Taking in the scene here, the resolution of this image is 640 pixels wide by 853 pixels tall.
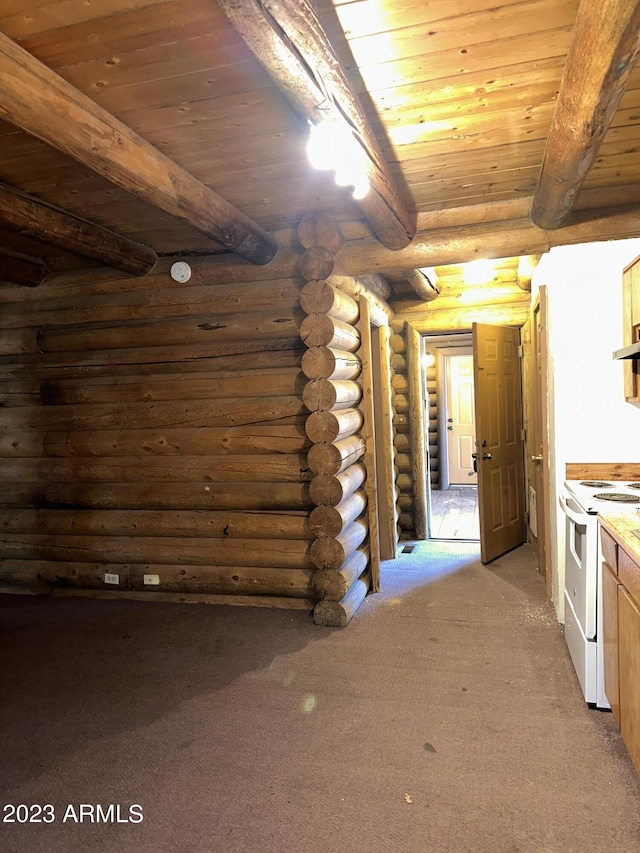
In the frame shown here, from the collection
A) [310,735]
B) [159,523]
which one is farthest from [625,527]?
[159,523]

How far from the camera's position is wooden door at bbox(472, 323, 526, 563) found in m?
5.08

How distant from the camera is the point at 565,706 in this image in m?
2.78

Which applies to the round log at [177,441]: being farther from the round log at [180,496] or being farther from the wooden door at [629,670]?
the wooden door at [629,670]

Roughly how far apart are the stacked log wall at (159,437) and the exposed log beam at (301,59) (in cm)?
193

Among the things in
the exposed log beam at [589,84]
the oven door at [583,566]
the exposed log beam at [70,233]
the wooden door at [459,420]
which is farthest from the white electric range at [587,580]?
the wooden door at [459,420]

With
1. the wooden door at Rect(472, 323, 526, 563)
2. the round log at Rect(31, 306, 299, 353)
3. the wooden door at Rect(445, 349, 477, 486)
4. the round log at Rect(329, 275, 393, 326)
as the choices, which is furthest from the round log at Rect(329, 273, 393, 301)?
the wooden door at Rect(445, 349, 477, 486)

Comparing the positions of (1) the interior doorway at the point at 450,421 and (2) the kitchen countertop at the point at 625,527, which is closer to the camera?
(2) the kitchen countertop at the point at 625,527

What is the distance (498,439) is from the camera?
17.5ft

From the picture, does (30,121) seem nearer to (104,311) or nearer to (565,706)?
(104,311)

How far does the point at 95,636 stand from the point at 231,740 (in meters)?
1.68

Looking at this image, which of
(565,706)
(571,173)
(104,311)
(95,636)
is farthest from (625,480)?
(104,311)

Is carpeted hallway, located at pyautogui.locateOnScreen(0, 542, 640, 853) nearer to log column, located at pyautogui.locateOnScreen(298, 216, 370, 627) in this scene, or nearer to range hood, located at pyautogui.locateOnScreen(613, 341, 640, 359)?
log column, located at pyautogui.locateOnScreen(298, 216, 370, 627)

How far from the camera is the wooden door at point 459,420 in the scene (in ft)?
32.7

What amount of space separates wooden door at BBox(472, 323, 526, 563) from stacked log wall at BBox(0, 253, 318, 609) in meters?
1.87
